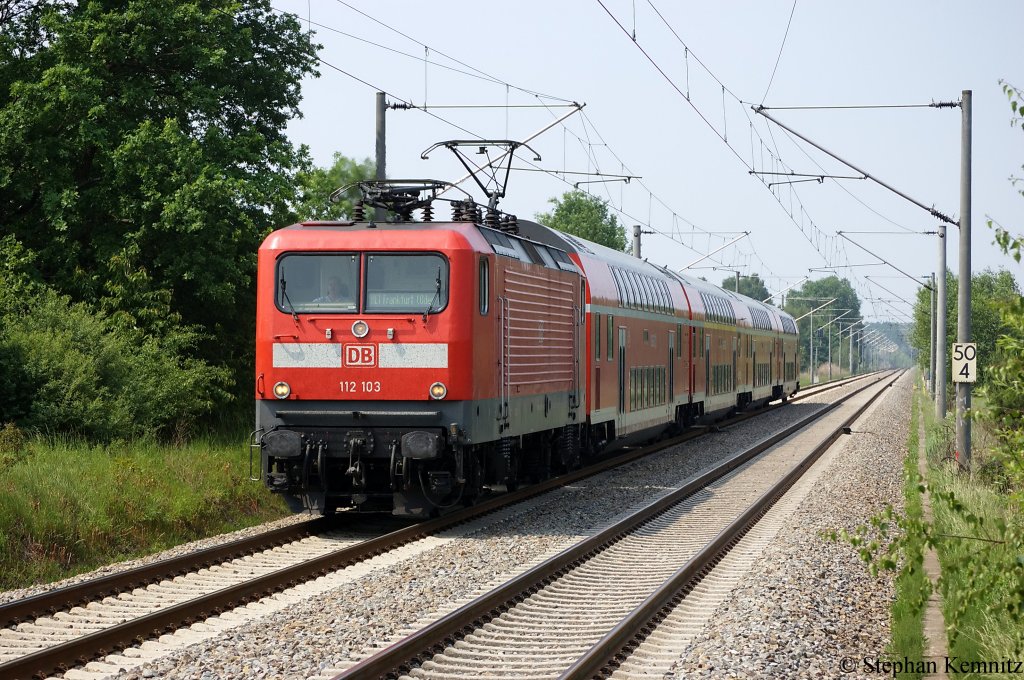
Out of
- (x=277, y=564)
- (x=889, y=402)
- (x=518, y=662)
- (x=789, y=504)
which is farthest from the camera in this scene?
(x=889, y=402)

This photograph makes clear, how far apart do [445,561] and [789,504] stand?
6.90 metres

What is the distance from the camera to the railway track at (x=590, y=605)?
24.8ft

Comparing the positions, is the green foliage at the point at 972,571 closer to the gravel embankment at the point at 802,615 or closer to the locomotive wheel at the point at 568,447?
the gravel embankment at the point at 802,615

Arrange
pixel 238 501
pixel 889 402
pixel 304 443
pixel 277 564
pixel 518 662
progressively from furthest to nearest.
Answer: pixel 889 402 → pixel 238 501 → pixel 304 443 → pixel 277 564 → pixel 518 662

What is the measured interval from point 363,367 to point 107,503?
2.88 meters

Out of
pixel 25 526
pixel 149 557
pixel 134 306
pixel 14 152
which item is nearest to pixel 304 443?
pixel 149 557

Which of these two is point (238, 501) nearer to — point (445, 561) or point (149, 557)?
point (149, 557)

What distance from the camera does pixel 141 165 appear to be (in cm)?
1997

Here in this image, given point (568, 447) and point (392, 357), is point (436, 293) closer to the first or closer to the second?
point (392, 357)

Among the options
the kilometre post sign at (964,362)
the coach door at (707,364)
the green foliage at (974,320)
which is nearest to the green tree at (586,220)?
the green foliage at (974,320)

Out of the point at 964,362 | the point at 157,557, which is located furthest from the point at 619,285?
the point at 157,557

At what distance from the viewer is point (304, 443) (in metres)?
12.9

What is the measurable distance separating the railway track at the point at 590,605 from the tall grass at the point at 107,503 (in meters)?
4.11

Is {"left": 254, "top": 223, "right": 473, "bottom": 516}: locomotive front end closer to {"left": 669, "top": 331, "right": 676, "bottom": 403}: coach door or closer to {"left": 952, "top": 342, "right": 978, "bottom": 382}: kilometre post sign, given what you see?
{"left": 952, "top": 342, "right": 978, "bottom": 382}: kilometre post sign
